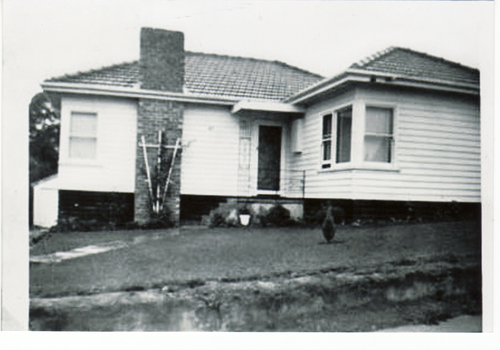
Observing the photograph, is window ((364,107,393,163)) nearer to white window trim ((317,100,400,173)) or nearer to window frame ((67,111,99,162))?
white window trim ((317,100,400,173))

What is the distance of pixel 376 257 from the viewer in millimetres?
4859

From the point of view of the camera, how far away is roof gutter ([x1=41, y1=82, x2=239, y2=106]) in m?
8.98

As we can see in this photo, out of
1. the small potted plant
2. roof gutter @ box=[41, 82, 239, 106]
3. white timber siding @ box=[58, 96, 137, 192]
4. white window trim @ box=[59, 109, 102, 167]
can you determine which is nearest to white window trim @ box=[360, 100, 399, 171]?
the small potted plant

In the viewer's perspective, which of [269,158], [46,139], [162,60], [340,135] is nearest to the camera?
[46,139]

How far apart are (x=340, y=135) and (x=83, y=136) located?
506 centimetres

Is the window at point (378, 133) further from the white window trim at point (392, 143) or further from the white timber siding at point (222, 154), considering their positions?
the white timber siding at point (222, 154)

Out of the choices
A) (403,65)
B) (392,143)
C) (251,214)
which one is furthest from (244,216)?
(403,65)

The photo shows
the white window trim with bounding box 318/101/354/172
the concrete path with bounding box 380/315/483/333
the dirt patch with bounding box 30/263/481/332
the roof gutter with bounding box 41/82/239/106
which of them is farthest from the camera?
the roof gutter with bounding box 41/82/239/106

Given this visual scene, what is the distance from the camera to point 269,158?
10672 millimetres

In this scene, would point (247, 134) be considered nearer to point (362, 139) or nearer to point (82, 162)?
point (362, 139)

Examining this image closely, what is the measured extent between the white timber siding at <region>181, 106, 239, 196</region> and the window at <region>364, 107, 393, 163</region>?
316 cm

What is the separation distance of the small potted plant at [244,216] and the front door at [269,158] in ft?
5.17

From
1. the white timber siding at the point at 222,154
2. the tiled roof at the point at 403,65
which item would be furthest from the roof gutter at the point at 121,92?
the tiled roof at the point at 403,65
